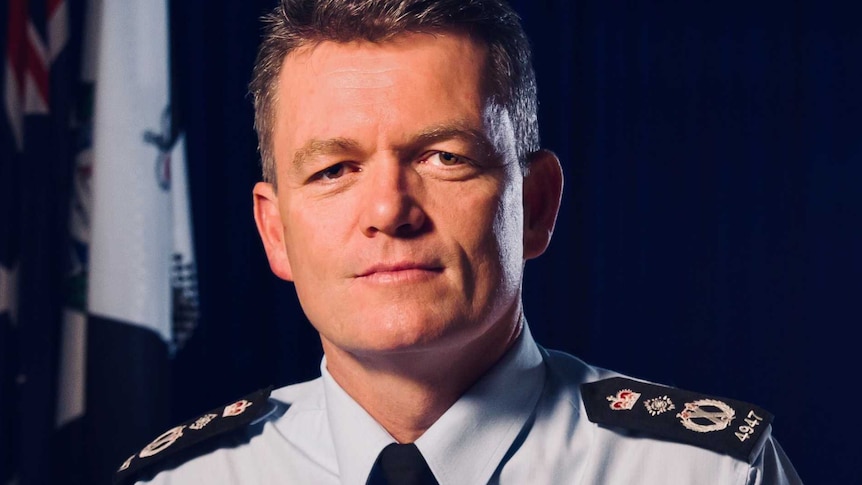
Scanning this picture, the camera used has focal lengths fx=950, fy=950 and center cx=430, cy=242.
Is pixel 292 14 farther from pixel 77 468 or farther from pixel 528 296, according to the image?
pixel 528 296

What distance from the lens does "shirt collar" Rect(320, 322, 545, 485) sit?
52.7 inches

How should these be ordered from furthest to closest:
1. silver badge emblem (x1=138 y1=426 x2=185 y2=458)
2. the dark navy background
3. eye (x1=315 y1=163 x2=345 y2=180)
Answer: the dark navy background, silver badge emblem (x1=138 y1=426 x2=185 y2=458), eye (x1=315 y1=163 x2=345 y2=180)

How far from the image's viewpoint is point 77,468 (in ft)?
8.61

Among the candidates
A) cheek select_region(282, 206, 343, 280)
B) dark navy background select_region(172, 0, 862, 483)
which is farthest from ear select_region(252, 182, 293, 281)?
dark navy background select_region(172, 0, 862, 483)

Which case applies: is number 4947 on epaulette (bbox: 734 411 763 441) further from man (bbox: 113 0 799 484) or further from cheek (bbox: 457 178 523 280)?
cheek (bbox: 457 178 523 280)

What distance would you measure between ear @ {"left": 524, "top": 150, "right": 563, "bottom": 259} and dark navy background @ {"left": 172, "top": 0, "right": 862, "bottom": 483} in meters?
1.70

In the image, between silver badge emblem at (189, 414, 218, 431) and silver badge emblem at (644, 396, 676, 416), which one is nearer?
silver badge emblem at (644, 396, 676, 416)

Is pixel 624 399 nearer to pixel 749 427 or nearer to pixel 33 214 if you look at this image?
pixel 749 427

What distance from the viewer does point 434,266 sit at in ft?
4.10

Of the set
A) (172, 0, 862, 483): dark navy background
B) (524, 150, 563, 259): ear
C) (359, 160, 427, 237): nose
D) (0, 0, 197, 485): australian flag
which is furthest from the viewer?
(172, 0, 862, 483): dark navy background

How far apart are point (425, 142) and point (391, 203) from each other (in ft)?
0.37

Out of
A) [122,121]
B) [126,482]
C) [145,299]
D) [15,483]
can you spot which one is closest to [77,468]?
[15,483]

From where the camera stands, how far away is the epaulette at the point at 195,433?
61.8 inches

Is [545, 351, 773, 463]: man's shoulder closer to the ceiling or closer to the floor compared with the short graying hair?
closer to the floor
